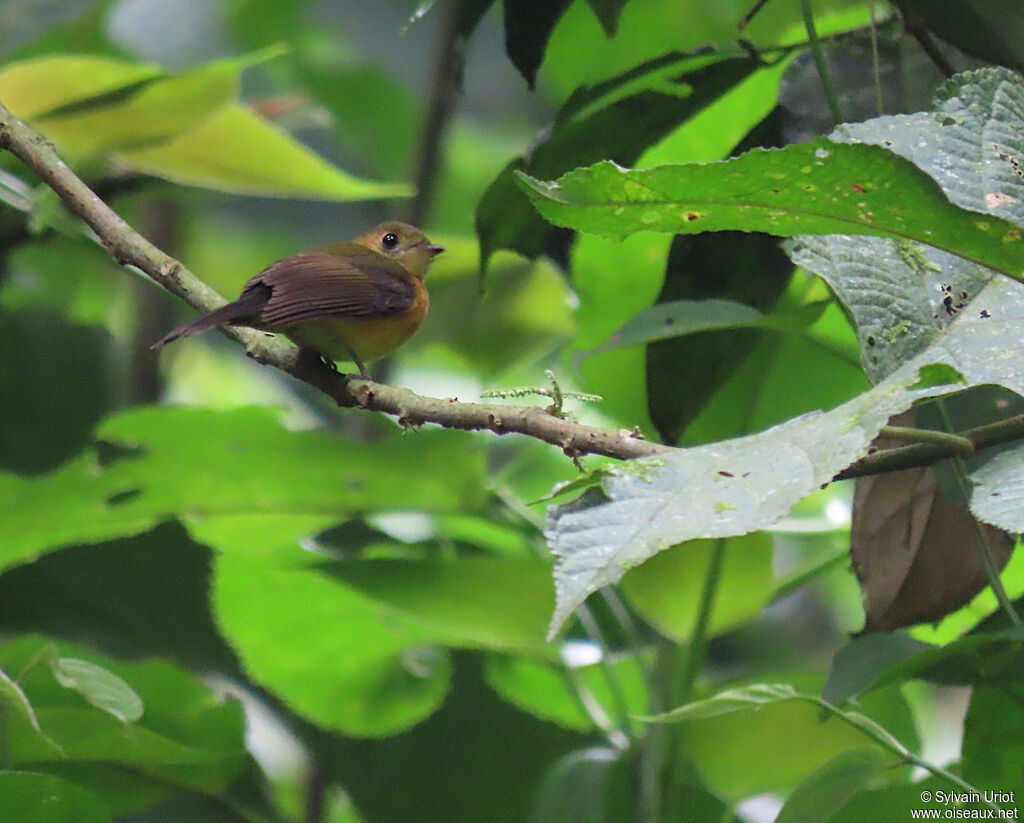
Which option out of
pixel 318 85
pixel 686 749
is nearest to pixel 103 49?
pixel 318 85

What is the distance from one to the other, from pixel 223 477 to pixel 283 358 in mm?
387

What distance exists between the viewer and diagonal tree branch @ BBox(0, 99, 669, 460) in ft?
3.30

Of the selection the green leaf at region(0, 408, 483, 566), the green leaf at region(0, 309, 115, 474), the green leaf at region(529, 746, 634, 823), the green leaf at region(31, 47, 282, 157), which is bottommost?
the green leaf at region(529, 746, 634, 823)

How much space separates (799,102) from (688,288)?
0.25m

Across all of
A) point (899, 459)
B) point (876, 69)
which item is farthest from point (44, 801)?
point (876, 69)

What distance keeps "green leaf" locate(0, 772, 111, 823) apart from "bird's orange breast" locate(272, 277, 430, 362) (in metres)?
0.88

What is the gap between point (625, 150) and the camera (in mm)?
1456

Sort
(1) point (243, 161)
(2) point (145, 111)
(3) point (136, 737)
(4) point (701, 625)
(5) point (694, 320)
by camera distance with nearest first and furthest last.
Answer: (5) point (694, 320) < (3) point (136, 737) < (4) point (701, 625) < (2) point (145, 111) < (1) point (243, 161)

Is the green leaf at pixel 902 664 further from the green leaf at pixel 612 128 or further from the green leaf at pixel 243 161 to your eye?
the green leaf at pixel 243 161

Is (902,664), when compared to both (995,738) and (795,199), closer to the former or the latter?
(995,738)

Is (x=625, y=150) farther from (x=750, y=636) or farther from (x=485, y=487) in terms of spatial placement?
(x=750, y=636)

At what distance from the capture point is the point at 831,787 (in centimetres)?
119

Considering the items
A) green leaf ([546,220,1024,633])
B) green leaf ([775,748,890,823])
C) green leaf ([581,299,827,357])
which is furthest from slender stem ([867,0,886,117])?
green leaf ([775,748,890,823])

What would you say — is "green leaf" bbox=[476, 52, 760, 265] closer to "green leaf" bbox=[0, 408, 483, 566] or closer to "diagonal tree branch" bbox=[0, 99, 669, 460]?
"diagonal tree branch" bbox=[0, 99, 669, 460]
